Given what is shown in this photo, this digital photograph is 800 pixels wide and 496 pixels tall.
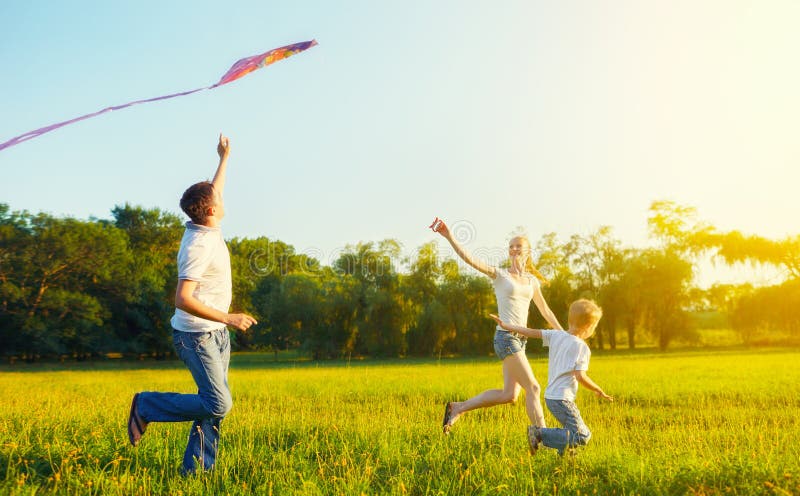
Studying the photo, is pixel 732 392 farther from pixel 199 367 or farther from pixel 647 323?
pixel 647 323

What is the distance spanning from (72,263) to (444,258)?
83.0ft

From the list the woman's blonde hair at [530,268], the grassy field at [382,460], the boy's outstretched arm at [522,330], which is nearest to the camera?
the grassy field at [382,460]

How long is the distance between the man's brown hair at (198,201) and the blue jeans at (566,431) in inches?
134

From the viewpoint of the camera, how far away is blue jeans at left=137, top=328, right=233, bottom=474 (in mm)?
5023

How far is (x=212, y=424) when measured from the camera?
5363mm

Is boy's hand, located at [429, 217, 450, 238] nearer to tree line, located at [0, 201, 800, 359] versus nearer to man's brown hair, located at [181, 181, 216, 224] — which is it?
man's brown hair, located at [181, 181, 216, 224]

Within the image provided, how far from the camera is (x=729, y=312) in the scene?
146 ft

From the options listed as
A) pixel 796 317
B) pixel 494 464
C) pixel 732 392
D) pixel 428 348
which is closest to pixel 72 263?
pixel 428 348

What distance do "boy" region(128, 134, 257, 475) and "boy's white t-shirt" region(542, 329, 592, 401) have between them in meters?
2.91

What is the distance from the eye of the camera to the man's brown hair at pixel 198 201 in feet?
16.5

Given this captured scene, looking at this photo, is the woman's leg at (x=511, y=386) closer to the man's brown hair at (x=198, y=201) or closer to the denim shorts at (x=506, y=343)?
the denim shorts at (x=506, y=343)

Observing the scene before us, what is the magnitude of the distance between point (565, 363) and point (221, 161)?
367 cm

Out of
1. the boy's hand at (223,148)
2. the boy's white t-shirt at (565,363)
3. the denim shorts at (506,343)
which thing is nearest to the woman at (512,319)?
the denim shorts at (506,343)

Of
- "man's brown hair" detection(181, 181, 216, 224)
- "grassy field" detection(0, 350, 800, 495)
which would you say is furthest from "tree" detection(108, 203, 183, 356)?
"man's brown hair" detection(181, 181, 216, 224)
